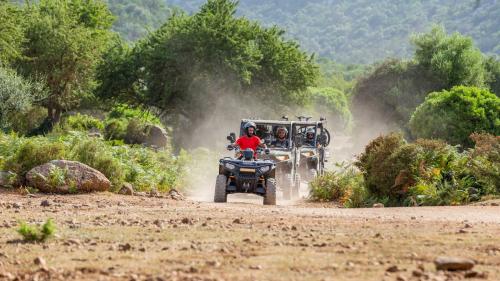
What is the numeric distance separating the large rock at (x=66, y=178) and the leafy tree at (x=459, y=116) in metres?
26.9

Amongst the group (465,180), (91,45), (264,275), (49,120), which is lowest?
(264,275)

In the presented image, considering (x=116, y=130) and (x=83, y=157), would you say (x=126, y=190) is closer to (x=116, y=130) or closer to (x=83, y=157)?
(x=83, y=157)

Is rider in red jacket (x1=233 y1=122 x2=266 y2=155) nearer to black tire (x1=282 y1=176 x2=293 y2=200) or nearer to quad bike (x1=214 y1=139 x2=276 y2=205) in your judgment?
quad bike (x1=214 y1=139 x2=276 y2=205)

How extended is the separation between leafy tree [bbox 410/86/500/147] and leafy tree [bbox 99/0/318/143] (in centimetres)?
934

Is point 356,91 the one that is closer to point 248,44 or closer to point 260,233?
point 248,44

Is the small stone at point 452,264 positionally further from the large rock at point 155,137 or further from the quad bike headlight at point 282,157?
the large rock at point 155,137

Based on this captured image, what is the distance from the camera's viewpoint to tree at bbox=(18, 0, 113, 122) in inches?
1884

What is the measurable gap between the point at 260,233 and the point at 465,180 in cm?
856

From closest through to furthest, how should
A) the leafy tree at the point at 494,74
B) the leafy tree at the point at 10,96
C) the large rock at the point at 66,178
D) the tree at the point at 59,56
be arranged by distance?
the large rock at the point at 66,178, the leafy tree at the point at 10,96, the tree at the point at 59,56, the leafy tree at the point at 494,74

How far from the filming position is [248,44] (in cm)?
5122

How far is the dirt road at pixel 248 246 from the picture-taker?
26.5ft

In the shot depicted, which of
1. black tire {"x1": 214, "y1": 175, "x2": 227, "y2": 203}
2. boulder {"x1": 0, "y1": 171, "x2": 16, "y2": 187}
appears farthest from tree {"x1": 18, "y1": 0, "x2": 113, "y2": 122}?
black tire {"x1": 214, "y1": 175, "x2": 227, "y2": 203}

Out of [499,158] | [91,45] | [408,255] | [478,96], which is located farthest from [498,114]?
[408,255]

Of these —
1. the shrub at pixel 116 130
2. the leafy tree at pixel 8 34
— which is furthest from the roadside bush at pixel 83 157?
the shrub at pixel 116 130
